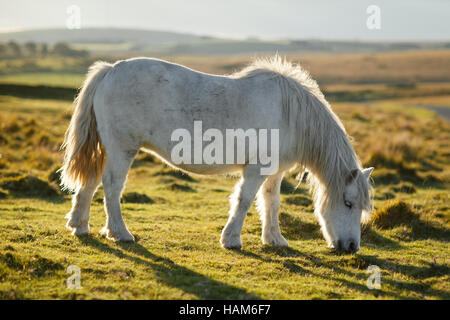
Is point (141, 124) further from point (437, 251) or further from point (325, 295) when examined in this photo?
point (437, 251)

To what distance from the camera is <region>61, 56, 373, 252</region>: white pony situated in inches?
253

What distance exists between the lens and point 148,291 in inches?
192

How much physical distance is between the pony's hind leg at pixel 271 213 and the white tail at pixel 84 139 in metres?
2.73

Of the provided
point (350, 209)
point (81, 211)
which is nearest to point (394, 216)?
point (350, 209)

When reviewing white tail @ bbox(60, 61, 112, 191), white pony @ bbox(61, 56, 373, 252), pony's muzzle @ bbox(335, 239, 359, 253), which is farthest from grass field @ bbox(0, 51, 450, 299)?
white tail @ bbox(60, 61, 112, 191)

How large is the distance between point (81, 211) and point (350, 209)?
13.5ft

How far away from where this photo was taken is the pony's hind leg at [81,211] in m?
6.82

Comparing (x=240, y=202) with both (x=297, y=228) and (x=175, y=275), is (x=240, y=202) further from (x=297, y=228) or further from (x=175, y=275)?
(x=297, y=228)


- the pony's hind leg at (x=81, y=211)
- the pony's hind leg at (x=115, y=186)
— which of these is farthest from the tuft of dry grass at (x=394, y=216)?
the pony's hind leg at (x=81, y=211)

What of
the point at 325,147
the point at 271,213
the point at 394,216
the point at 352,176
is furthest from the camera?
the point at 394,216

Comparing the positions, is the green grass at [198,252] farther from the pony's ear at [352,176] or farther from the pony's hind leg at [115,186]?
the pony's ear at [352,176]

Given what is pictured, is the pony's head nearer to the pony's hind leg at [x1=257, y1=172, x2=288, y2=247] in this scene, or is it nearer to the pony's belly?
the pony's hind leg at [x1=257, y1=172, x2=288, y2=247]

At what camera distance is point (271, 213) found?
23.6 ft
